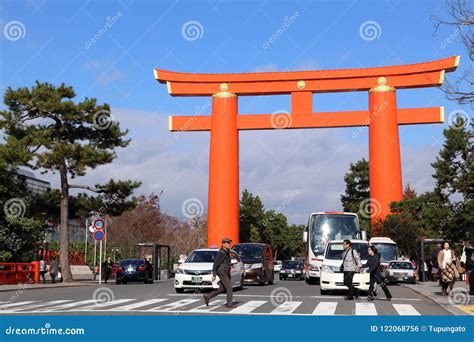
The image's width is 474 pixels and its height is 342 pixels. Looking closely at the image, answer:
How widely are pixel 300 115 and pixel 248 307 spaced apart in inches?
1147

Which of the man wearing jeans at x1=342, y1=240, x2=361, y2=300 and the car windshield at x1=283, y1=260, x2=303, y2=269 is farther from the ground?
the man wearing jeans at x1=342, y1=240, x2=361, y2=300

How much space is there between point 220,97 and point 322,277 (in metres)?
26.2

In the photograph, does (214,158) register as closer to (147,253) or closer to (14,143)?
(14,143)

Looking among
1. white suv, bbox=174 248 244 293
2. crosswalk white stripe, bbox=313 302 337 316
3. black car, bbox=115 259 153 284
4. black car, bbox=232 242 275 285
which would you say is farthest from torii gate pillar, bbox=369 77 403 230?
crosswalk white stripe, bbox=313 302 337 316

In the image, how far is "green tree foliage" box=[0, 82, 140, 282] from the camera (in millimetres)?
31297

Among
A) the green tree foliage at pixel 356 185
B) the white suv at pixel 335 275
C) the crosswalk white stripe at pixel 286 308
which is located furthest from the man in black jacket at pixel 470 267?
the green tree foliage at pixel 356 185

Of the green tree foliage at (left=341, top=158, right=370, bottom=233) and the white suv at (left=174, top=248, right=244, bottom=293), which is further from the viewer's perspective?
the green tree foliage at (left=341, top=158, right=370, bottom=233)

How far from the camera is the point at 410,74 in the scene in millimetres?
44125

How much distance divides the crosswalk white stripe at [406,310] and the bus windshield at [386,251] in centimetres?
2308

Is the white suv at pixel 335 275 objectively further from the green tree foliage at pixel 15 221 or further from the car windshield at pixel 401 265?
the green tree foliage at pixel 15 221

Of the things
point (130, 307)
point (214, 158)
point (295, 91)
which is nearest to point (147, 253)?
point (214, 158)

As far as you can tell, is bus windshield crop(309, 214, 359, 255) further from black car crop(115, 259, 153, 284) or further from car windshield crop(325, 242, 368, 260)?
black car crop(115, 259, 153, 284)
